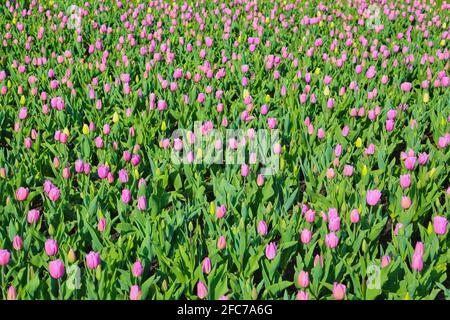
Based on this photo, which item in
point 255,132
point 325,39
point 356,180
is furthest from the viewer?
point 325,39

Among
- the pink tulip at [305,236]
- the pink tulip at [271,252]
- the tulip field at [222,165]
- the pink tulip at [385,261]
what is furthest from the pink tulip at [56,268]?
the pink tulip at [385,261]

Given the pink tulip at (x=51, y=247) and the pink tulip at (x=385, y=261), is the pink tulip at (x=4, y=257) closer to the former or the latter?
the pink tulip at (x=51, y=247)

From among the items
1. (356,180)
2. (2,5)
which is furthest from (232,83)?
(2,5)

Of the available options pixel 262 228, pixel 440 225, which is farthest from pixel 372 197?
pixel 262 228

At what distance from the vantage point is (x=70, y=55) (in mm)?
5363

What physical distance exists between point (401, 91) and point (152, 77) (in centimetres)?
209

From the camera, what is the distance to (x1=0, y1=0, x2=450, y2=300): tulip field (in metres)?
2.36

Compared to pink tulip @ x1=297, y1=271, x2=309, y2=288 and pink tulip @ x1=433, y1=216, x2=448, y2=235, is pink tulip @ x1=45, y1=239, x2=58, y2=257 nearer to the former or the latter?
pink tulip @ x1=297, y1=271, x2=309, y2=288

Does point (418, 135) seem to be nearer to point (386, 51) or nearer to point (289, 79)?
point (289, 79)

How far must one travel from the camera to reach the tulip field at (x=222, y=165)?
2.36 metres

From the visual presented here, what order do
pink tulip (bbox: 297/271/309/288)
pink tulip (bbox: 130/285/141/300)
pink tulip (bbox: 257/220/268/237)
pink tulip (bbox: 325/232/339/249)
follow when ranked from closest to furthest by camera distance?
1. pink tulip (bbox: 130/285/141/300)
2. pink tulip (bbox: 297/271/309/288)
3. pink tulip (bbox: 325/232/339/249)
4. pink tulip (bbox: 257/220/268/237)

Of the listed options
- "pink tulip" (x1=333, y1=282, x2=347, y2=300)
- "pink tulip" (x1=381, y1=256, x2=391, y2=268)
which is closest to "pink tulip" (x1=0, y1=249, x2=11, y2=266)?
"pink tulip" (x1=333, y1=282, x2=347, y2=300)

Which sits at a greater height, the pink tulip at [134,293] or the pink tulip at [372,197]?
the pink tulip at [372,197]

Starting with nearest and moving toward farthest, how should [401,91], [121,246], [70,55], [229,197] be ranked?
[121,246] → [229,197] → [401,91] → [70,55]
